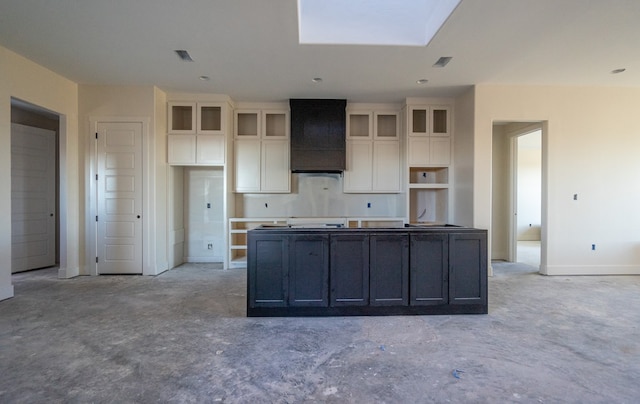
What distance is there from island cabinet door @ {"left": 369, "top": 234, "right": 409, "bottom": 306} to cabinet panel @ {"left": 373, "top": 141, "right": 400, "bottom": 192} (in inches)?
106

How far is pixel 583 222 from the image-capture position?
4844 millimetres

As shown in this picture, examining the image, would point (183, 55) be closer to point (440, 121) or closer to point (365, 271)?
point (365, 271)

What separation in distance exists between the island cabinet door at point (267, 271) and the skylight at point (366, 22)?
2294 mm

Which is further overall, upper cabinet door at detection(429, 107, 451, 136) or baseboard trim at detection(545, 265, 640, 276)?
upper cabinet door at detection(429, 107, 451, 136)

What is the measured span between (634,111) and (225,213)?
687 cm

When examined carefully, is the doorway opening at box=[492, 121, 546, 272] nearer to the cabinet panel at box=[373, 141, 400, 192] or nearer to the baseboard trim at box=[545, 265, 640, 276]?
the baseboard trim at box=[545, 265, 640, 276]

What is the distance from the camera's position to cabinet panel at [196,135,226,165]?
5215mm

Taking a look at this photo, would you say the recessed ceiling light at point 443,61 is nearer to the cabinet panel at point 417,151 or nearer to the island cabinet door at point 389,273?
the cabinet panel at point 417,151

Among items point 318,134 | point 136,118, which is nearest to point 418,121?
point 318,134

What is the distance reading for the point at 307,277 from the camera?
122 inches

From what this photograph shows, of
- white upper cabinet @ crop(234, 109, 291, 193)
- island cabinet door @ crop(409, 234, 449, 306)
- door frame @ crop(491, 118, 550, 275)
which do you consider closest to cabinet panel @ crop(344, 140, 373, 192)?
white upper cabinet @ crop(234, 109, 291, 193)

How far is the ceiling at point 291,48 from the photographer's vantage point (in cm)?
284

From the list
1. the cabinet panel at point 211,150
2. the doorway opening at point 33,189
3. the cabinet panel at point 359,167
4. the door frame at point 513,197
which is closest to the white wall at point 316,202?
the cabinet panel at point 359,167

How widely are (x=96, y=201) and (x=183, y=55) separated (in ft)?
9.07
